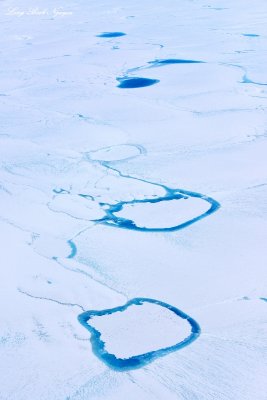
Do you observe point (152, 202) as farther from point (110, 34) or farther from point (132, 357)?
point (110, 34)

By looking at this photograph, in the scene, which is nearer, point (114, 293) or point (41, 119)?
point (114, 293)

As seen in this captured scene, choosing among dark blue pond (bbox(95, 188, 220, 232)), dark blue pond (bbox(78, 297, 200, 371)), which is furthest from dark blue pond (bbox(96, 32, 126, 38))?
dark blue pond (bbox(78, 297, 200, 371))

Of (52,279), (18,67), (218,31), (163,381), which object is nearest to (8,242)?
(52,279)

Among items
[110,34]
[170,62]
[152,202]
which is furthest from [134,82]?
[152,202]

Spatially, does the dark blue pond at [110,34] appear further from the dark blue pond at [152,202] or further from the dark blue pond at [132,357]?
the dark blue pond at [132,357]

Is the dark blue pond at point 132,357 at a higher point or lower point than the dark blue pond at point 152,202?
lower

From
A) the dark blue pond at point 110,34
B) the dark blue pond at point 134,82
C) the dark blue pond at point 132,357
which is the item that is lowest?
the dark blue pond at point 132,357

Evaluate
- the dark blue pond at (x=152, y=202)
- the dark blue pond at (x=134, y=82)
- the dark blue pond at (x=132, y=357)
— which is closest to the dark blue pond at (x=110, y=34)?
the dark blue pond at (x=134, y=82)

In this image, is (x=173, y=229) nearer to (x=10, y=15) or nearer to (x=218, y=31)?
(x=218, y=31)
